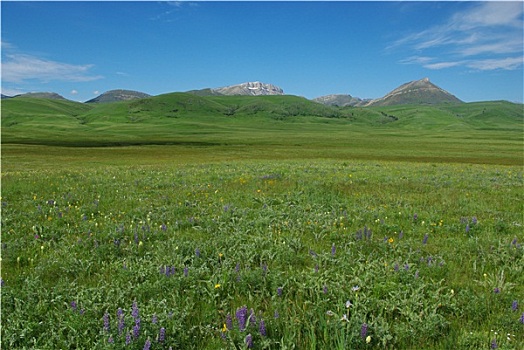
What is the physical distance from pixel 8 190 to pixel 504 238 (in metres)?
16.0

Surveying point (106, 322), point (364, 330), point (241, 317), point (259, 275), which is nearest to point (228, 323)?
point (241, 317)

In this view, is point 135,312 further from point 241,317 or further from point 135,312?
point 241,317

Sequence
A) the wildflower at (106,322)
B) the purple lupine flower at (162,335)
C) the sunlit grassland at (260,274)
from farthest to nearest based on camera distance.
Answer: the sunlit grassland at (260,274)
the wildflower at (106,322)
the purple lupine flower at (162,335)

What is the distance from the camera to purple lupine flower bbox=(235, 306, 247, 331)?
422 centimetres

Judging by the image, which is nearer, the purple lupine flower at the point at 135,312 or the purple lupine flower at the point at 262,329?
the purple lupine flower at the point at 262,329

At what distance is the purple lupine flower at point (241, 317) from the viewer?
13.8 feet

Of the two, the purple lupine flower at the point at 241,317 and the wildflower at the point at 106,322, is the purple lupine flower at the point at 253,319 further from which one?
the wildflower at the point at 106,322

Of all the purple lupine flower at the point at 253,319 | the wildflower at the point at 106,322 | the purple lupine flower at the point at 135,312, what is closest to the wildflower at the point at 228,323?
the purple lupine flower at the point at 253,319

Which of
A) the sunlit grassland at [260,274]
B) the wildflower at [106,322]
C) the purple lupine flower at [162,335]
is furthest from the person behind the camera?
the sunlit grassland at [260,274]

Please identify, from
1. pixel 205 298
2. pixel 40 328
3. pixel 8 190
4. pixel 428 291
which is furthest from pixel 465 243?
pixel 8 190

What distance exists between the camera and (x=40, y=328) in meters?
4.27

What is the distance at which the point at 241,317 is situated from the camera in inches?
169

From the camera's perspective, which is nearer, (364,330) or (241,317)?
(364,330)

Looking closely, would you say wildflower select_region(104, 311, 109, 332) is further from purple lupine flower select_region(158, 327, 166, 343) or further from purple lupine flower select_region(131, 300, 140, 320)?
purple lupine flower select_region(158, 327, 166, 343)
